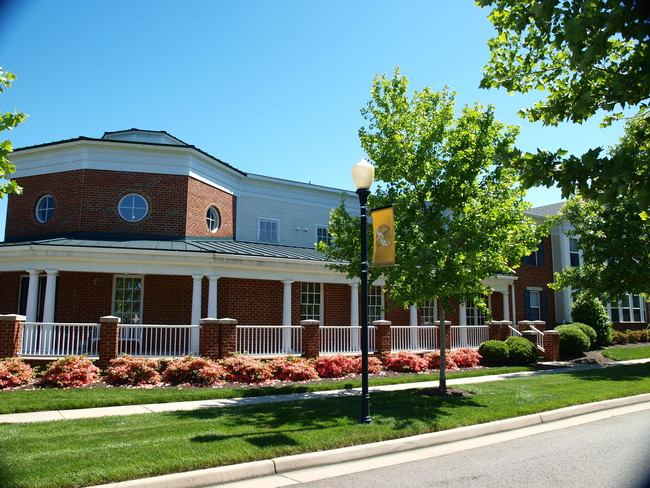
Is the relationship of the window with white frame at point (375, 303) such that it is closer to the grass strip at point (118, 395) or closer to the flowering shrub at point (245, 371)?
the grass strip at point (118, 395)

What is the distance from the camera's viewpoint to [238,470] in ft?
20.4

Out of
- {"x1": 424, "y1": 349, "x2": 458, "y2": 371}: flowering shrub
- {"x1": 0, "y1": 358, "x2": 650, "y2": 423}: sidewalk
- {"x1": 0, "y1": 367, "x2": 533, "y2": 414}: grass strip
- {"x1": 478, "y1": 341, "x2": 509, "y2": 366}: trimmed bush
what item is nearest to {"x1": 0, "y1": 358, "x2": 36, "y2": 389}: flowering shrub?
{"x1": 0, "y1": 367, "x2": 533, "y2": 414}: grass strip

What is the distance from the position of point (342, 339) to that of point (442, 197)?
262 inches

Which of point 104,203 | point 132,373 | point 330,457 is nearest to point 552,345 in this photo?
point 132,373

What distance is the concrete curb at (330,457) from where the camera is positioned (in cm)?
581

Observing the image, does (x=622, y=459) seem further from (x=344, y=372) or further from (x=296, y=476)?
(x=344, y=372)

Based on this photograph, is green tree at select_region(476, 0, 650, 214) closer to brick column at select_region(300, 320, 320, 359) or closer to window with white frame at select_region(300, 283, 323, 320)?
brick column at select_region(300, 320, 320, 359)

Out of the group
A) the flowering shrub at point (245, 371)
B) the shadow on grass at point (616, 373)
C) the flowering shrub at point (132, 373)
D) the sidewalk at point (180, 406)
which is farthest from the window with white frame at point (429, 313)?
the flowering shrub at point (132, 373)

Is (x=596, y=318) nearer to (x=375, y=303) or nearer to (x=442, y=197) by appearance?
(x=375, y=303)

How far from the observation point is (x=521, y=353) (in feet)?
61.8

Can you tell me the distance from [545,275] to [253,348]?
19568 millimetres

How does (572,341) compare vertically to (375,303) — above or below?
below

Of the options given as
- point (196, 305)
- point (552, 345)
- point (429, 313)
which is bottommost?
point (552, 345)

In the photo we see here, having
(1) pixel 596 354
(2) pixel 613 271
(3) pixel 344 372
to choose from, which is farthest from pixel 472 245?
(1) pixel 596 354
